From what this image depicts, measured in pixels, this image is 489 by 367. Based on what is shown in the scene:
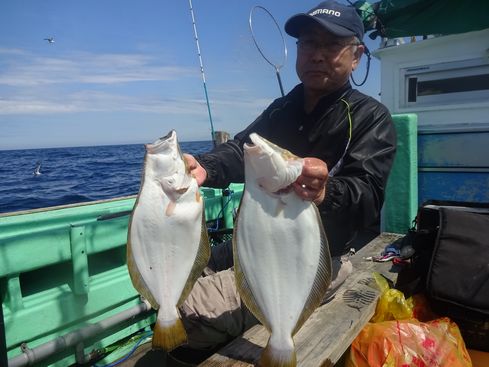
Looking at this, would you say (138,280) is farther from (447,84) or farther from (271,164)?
(447,84)

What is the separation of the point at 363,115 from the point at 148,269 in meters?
1.60

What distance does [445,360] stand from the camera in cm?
228

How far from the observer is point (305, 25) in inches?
98.1

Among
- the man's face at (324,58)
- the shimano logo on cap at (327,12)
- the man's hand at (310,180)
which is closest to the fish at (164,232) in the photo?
the man's hand at (310,180)

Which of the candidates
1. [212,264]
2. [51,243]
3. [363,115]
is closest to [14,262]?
[51,243]

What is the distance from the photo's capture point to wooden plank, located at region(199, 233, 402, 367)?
210 centimetres

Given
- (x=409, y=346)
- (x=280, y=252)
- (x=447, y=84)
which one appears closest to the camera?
(x=280, y=252)

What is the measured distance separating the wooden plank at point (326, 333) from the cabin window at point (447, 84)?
3166mm

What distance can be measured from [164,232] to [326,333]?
1.28 metres

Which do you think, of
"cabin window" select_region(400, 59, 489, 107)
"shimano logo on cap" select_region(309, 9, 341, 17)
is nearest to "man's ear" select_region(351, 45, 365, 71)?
"shimano logo on cap" select_region(309, 9, 341, 17)

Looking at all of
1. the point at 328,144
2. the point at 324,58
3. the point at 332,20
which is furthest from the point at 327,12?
the point at 328,144

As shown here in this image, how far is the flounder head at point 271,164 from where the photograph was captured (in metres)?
1.54

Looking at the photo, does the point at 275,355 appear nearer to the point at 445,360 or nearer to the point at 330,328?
the point at 330,328

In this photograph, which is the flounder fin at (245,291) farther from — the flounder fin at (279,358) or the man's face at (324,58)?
the man's face at (324,58)
